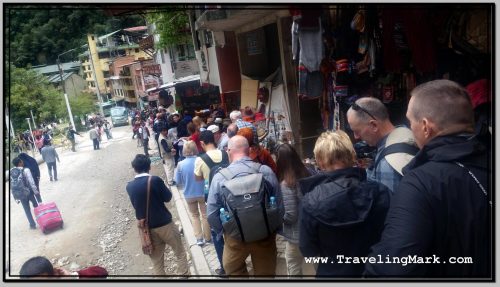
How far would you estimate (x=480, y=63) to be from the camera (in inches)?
101

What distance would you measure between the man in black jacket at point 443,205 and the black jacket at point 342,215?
29cm

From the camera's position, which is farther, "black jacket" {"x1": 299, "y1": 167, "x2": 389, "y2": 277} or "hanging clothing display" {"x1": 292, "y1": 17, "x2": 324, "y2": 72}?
"hanging clothing display" {"x1": 292, "y1": 17, "x2": 324, "y2": 72}

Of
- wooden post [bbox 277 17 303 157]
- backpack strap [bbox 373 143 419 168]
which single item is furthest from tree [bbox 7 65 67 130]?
wooden post [bbox 277 17 303 157]

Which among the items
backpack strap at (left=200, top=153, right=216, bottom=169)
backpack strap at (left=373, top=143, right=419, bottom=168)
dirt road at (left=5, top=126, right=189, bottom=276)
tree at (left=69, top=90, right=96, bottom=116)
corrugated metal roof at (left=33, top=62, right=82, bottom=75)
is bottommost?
dirt road at (left=5, top=126, right=189, bottom=276)

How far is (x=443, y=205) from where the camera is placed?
5.02ft

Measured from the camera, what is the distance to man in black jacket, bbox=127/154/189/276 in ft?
12.2

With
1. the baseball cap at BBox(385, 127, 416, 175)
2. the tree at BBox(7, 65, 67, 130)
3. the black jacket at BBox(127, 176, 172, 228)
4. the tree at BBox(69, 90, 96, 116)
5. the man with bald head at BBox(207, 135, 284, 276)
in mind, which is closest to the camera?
the baseball cap at BBox(385, 127, 416, 175)

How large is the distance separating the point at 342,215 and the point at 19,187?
670 cm

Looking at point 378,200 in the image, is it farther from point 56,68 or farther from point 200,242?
point 56,68

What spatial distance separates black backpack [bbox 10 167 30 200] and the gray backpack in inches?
207

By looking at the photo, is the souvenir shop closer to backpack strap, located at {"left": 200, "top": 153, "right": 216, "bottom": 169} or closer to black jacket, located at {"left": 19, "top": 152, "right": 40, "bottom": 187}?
backpack strap, located at {"left": 200, "top": 153, "right": 216, "bottom": 169}

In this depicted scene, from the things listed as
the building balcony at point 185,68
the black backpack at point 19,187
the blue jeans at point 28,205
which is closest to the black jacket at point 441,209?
the black backpack at point 19,187

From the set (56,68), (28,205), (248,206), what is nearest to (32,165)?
(28,205)

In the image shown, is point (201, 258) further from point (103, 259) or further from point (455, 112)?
point (455, 112)
